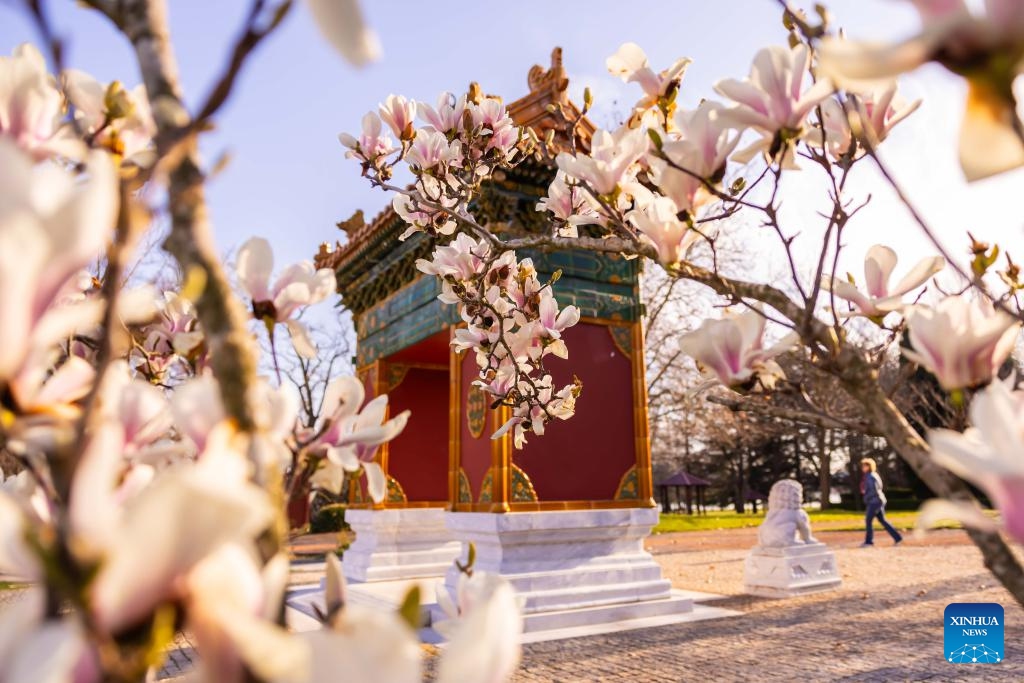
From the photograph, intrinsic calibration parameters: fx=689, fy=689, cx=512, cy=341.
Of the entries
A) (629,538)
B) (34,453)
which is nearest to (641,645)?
(629,538)

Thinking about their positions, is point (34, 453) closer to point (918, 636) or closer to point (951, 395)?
point (951, 395)

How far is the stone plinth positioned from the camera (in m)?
5.79

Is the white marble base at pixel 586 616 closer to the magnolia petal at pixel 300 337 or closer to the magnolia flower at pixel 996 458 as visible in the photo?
the magnolia petal at pixel 300 337

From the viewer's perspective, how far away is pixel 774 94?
989mm

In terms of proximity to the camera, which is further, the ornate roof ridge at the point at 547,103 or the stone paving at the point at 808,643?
the ornate roof ridge at the point at 547,103

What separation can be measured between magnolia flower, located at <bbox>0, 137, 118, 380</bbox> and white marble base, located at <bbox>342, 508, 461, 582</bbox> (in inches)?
322

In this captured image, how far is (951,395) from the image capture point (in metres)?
0.87

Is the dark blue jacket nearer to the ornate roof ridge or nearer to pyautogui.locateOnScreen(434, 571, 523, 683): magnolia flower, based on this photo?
the ornate roof ridge

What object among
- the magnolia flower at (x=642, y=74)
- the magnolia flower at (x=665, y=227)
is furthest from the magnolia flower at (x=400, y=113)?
the magnolia flower at (x=665, y=227)

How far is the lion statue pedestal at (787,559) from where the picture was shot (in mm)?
7562

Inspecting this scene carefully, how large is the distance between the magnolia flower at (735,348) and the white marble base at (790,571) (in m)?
7.31

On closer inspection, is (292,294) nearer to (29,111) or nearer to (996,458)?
(29,111)

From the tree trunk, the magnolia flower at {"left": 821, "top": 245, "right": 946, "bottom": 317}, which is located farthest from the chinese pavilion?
the tree trunk

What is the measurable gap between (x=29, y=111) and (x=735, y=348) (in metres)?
0.99
